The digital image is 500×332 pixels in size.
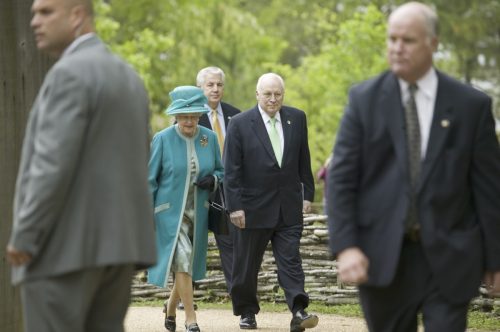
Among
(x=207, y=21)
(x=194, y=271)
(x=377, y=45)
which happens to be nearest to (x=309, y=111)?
(x=377, y=45)

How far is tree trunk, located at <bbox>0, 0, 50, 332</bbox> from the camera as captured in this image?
9219 mm

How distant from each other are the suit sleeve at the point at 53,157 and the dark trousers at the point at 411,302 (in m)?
1.58

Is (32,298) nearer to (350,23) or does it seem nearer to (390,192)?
(390,192)

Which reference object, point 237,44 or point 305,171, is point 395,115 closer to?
point 305,171

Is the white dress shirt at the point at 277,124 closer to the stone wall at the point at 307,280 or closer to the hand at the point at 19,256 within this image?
the stone wall at the point at 307,280

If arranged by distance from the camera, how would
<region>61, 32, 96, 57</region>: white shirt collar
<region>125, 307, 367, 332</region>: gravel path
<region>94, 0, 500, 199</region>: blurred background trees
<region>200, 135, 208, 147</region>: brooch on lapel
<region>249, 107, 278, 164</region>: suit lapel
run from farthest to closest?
<region>94, 0, 500, 199</region>: blurred background trees, <region>125, 307, 367, 332</region>: gravel path, <region>249, 107, 278, 164</region>: suit lapel, <region>200, 135, 208, 147</region>: brooch on lapel, <region>61, 32, 96, 57</region>: white shirt collar

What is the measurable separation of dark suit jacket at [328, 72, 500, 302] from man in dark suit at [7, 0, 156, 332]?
3.27 feet

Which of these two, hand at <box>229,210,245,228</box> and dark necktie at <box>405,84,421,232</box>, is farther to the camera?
hand at <box>229,210,245,228</box>

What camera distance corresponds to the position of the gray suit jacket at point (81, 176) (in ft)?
19.4

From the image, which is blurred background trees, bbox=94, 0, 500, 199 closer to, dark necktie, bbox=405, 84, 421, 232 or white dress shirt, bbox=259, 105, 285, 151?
white dress shirt, bbox=259, 105, 285, 151

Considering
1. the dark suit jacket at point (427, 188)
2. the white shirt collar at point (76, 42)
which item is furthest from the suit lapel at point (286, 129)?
the white shirt collar at point (76, 42)

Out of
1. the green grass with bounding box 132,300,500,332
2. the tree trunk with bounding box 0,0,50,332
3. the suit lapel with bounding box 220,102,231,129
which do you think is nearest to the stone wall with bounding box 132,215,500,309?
the green grass with bounding box 132,300,500,332

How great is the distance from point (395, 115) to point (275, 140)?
561 cm

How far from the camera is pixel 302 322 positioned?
11617mm
